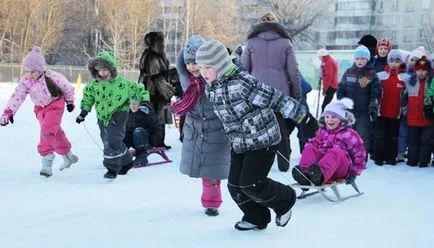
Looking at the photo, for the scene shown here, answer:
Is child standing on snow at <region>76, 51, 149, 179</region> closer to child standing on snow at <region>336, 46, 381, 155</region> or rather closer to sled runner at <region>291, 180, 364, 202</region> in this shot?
sled runner at <region>291, 180, 364, 202</region>

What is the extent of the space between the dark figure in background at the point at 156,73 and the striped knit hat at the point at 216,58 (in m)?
4.19

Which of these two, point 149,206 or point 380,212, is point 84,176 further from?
point 380,212

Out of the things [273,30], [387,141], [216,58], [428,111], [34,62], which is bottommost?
[387,141]

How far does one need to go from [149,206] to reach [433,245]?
2.36 metres

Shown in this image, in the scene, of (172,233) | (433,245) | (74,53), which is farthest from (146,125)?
(74,53)

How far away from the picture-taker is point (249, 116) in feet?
12.5

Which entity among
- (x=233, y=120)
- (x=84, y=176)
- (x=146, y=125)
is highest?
(x=233, y=120)

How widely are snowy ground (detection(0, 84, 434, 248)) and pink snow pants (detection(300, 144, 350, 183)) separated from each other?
28cm

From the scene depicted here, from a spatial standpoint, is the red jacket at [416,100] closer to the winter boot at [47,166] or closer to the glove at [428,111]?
the glove at [428,111]

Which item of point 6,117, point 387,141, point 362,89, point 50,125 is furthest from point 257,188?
point 387,141

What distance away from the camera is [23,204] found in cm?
493

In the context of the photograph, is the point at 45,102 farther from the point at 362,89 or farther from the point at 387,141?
the point at 387,141

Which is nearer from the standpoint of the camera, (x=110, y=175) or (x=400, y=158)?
(x=110, y=175)

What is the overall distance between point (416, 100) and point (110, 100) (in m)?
4.04
